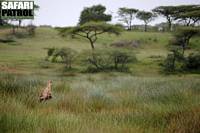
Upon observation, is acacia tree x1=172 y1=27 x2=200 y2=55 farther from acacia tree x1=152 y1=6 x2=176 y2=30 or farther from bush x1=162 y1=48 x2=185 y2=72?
acacia tree x1=152 y1=6 x2=176 y2=30

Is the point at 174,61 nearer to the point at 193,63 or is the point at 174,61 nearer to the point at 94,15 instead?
the point at 193,63

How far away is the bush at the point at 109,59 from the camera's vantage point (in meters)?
39.1

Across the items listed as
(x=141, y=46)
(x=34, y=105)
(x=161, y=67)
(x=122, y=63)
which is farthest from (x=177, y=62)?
(x=34, y=105)

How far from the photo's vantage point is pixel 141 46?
57312 mm

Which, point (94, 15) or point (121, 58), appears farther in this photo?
point (94, 15)

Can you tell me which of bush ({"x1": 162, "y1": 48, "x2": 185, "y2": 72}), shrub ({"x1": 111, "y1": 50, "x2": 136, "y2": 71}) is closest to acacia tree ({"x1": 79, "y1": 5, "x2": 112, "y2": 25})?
shrub ({"x1": 111, "y1": 50, "x2": 136, "y2": 71})

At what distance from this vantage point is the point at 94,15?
77.2 meters

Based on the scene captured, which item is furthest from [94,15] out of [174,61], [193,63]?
[193,63]

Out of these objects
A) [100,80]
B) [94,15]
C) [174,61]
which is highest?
[94,15]

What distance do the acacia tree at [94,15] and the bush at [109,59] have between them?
121 ft

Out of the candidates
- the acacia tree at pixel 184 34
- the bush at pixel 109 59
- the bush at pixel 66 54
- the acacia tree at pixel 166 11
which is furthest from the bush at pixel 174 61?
the acacia tree at pixel 166 11

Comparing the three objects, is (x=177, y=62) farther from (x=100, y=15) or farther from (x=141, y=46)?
(x=100, y=15)

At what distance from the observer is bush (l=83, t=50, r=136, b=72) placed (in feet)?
128

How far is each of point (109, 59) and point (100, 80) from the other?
20398 mm
